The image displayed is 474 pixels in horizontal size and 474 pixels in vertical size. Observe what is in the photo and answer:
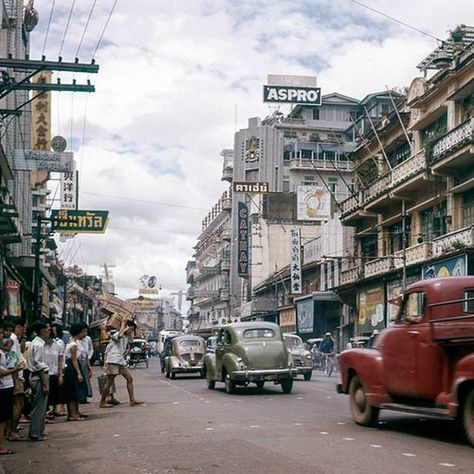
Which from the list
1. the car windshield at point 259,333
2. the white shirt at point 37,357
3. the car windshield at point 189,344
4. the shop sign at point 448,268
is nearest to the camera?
the white shirt at point 37,357

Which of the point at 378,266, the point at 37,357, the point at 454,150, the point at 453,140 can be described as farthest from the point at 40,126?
the point at 37,357

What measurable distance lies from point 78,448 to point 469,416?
5331mm

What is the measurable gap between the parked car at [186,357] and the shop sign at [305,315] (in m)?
22.2

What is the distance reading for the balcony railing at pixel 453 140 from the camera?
99.6 ft

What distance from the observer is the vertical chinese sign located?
8175 cm

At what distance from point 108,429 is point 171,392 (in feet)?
33.5

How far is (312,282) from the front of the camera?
2435 inches

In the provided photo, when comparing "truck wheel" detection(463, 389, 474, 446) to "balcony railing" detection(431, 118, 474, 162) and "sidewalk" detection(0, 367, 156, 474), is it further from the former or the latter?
"balcony railing" detection(431, 118, 474, 162)

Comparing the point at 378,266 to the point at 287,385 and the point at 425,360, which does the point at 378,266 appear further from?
the point at 425,360

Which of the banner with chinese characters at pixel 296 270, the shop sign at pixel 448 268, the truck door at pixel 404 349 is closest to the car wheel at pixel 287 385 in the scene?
the truck door at pixel 404 349

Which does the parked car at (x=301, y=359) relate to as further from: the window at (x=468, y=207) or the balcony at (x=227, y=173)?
the balcony at (x=227, y=173)

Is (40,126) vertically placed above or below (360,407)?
above

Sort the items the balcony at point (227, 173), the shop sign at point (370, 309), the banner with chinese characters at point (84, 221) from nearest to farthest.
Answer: the shop sign at point (370, 309) → the banner with chinese characters at point (84, 221) → the balcony at point (227, 173)

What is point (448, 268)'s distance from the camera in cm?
3225
